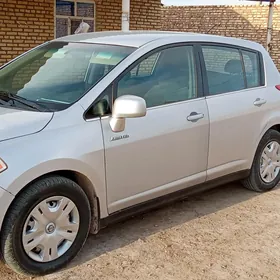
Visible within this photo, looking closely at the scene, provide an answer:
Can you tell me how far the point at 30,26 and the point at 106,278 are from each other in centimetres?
717

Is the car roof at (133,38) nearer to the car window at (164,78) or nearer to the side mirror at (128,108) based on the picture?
the car window at (164,78)

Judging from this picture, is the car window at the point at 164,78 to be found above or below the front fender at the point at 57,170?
above

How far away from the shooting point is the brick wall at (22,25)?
8.84 metres

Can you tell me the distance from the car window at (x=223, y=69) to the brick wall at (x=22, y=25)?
561cm

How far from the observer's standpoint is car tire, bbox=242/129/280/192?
4.88 m

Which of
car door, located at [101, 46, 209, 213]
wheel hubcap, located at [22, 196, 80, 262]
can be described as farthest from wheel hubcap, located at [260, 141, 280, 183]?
wheel hubcap, located at [22, 196, 80, 262]

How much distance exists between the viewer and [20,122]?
303 centimetres

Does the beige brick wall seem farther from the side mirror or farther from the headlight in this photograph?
the headlight

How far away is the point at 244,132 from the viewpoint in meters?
4.51

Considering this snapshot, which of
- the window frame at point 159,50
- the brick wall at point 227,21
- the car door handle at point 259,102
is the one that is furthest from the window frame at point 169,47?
the brick wall at point 227,21

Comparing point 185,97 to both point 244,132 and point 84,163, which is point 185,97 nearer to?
point 244,132

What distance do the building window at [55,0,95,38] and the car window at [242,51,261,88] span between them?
5.94m

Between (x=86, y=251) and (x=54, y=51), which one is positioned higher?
(x=54, y=51)

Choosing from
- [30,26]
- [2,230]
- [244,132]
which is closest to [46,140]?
[2,230]
